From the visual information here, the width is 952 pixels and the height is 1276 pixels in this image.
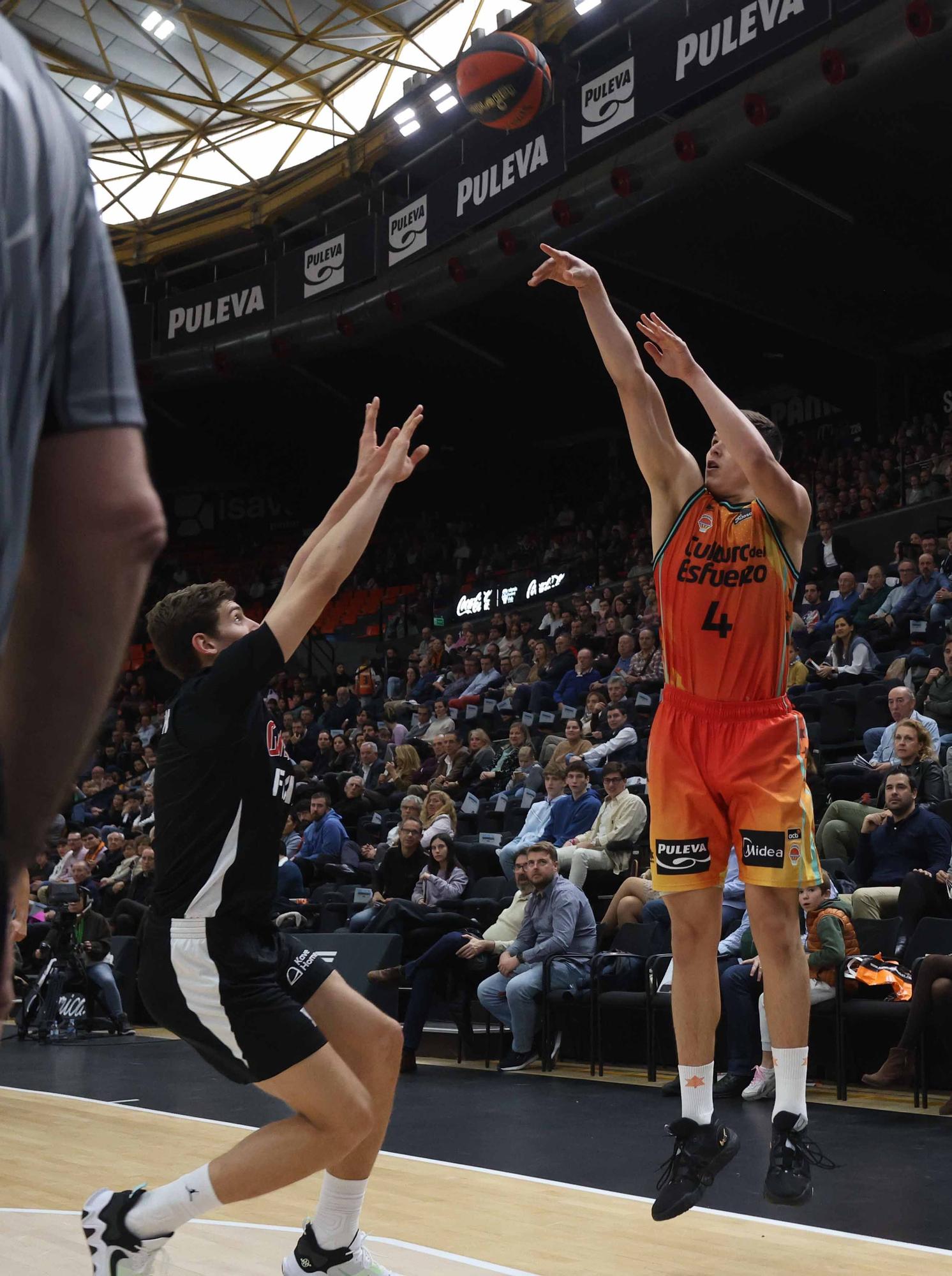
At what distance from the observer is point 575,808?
10.6 m

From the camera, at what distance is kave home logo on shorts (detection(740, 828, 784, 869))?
3.72 metres

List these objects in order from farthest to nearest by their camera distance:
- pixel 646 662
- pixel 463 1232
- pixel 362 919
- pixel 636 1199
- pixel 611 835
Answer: pixel 646 662
pixel 362 919
pixel 611 835
pixel 636 1199
pixel 463 1232

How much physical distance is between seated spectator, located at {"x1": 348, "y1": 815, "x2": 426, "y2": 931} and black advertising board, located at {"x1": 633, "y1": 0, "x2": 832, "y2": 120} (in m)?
8.11

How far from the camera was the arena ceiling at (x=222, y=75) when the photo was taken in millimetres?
19906

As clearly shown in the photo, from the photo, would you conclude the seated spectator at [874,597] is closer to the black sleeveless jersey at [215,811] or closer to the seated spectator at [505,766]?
the seated spectator at [505,766]

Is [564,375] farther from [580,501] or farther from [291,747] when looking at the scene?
[291,747]

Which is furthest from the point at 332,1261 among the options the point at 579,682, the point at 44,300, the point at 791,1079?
the point at 579,682

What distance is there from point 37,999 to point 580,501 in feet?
50.8

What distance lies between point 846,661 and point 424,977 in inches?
199

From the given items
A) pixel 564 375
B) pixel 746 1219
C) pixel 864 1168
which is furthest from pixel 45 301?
pixel 564 375

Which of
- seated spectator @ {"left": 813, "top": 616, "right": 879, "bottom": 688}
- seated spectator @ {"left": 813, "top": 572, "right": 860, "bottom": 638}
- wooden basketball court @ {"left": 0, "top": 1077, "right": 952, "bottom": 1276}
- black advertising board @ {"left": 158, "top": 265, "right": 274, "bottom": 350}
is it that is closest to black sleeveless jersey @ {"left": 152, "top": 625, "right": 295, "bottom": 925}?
wooden basketball court @ {"left": 0, "top": 1077, "right": 952, "bottom": 1276}

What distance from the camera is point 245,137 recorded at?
77.3 feet

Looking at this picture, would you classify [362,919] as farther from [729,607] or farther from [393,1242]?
[729,607]

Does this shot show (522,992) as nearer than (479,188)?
Yes
